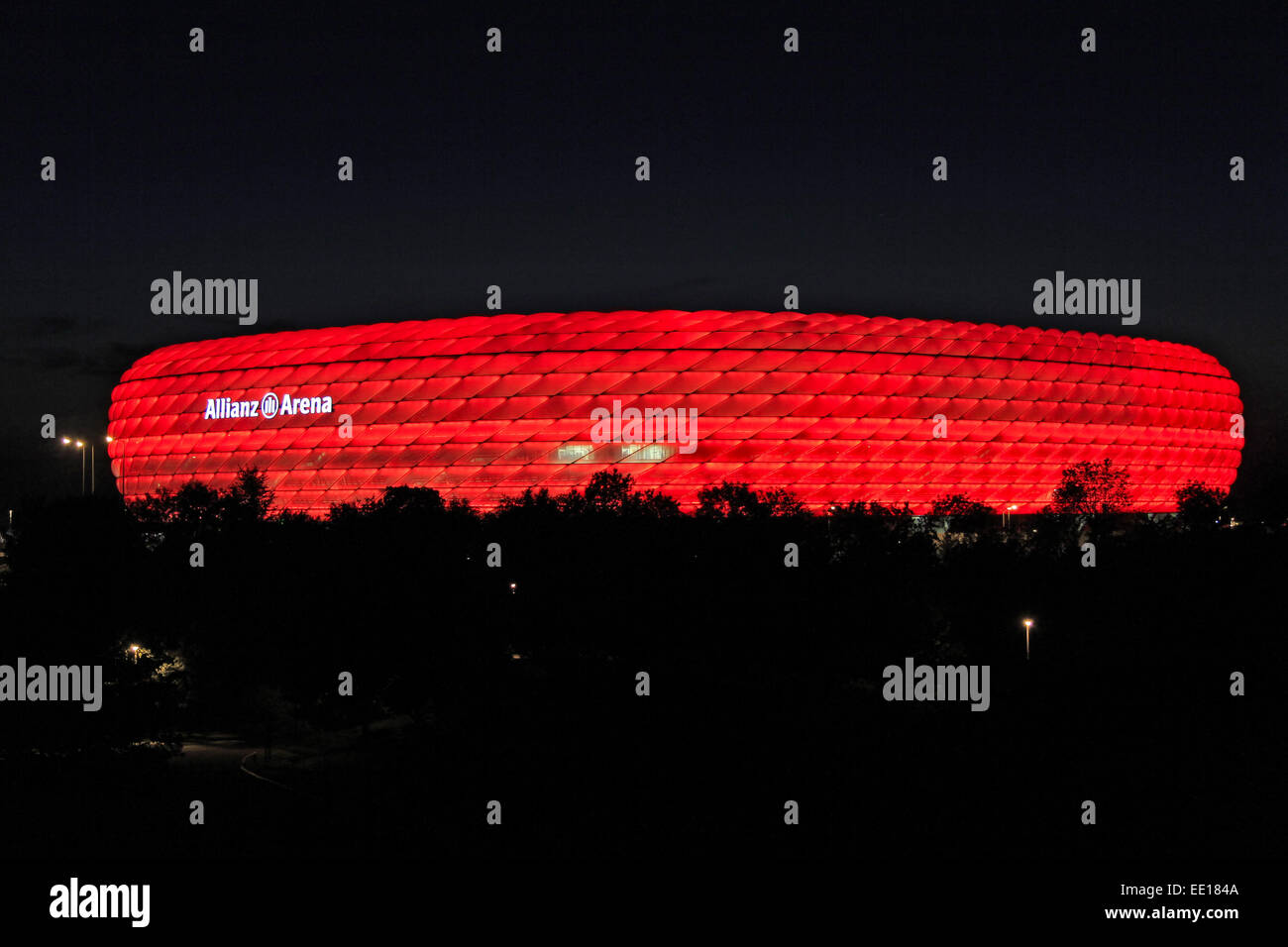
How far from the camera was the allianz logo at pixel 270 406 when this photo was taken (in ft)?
170

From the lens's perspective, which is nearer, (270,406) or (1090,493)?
(1090,493)

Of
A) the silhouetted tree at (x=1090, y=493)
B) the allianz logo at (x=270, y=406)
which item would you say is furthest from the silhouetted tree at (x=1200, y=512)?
the allianz logo at (x=270, y=406)

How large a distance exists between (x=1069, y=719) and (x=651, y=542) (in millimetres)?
9612

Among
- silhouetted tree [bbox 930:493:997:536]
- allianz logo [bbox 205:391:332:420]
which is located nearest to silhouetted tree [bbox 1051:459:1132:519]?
silhouetted tree [bbox 930:493:997:536]

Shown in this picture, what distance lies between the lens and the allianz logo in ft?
170

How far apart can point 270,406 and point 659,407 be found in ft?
58.6

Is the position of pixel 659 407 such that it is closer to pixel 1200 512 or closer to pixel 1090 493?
pixel 1090 493

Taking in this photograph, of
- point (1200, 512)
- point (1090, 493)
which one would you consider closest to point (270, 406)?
point (1090, 493)

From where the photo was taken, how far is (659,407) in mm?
48000

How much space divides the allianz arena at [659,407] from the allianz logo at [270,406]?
0.06 metres

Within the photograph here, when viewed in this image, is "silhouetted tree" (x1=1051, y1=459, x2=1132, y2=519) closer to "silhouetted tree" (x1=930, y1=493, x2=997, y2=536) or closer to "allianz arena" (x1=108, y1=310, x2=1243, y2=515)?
"silhouetted tree" (x1=930, y1=493, x2=997, y2=536)
